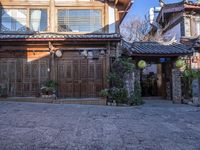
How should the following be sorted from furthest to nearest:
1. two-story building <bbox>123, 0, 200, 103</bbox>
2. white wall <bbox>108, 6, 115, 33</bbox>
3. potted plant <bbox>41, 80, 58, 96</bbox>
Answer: two-story building <bbox>123, 0, 200, 103</bbox> → white wall <bbox>108, 6, 115, 33</bbox> → potted plant <bbox>41, 80, 58, 96</bbox>

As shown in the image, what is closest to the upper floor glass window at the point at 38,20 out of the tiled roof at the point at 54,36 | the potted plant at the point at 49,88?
the tiled roof at the point at 54,36

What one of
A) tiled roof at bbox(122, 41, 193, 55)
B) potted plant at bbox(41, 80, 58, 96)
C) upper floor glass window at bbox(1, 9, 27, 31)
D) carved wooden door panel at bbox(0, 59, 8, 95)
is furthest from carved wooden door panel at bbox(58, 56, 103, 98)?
upper floor glass window at bbox(1, 9, 27, 31)

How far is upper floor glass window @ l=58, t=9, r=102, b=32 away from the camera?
14203mm

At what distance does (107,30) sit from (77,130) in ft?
27.3

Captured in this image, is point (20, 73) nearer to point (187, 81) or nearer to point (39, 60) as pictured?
point (39, 60)

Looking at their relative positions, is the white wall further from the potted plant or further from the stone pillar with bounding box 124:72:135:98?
the potted plant

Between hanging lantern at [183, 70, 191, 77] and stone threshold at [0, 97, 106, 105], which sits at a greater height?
hanging lantern at [183, 70, 191, 77]

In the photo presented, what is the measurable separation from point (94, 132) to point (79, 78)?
7.20 metres

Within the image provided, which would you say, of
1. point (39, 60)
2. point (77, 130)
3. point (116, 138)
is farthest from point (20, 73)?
point (116, 138)

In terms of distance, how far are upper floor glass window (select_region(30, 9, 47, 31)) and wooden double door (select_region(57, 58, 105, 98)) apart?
223 centimetres

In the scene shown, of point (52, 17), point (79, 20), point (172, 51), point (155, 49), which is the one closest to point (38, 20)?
point (52, 17)

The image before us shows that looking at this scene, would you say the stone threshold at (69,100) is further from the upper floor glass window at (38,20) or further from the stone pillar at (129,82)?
the upper floor glass window at (38,20)

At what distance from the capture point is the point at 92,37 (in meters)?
13.2

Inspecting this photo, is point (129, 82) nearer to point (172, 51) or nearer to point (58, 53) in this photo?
point (172, 51)
